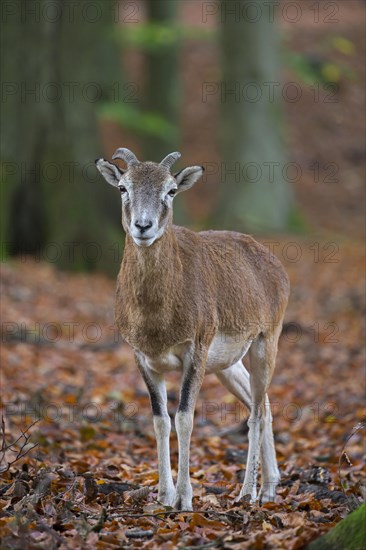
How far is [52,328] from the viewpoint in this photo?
13.9 meters

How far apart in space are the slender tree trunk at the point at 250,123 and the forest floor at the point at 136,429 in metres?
5.25

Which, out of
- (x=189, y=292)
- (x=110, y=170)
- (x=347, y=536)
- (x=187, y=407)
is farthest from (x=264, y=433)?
(x=347, y=536)

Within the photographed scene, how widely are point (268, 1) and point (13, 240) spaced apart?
1014 centimetres

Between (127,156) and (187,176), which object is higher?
(127,156)

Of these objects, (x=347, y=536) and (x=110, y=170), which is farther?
(x=110, y=170)

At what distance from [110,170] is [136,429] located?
366 centimetres

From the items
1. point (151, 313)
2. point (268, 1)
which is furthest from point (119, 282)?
point (268, 1)

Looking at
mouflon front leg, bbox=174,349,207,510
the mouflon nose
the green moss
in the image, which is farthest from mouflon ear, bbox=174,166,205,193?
the green moss

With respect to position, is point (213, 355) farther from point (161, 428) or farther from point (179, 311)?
point (161, 428)

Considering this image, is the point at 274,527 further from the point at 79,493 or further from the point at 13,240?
the point at 13,240

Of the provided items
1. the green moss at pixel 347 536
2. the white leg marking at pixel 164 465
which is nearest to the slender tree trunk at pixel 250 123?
the white leg marking at pixel 164 465

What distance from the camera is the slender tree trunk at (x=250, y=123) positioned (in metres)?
23.4

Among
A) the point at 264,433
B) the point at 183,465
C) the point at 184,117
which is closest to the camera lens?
the point at 183,465

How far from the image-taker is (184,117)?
119 ft
